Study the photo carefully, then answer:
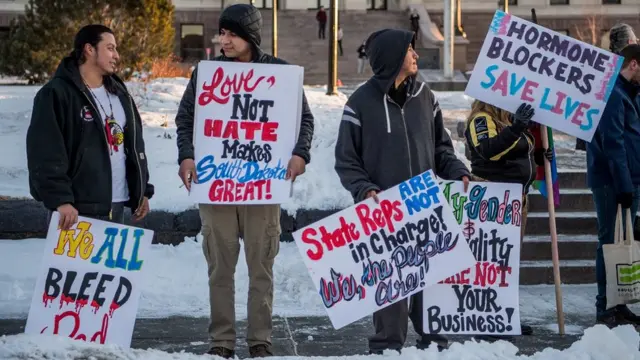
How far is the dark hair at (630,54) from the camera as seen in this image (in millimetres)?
8133

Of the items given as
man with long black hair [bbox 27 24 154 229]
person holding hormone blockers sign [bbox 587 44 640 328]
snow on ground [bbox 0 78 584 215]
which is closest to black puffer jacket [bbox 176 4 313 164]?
man with long black hair [bbox 27 24 154 229]

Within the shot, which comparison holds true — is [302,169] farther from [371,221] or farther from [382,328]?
[382,328]

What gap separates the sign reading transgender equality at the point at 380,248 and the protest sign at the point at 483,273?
39cm

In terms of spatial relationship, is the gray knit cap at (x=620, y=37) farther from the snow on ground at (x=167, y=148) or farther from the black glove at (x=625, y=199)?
the snow on ground at (x=167, y=148)

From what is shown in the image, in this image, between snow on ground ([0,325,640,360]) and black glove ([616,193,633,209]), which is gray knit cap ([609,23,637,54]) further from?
snow on ground ([0,325,640,360])

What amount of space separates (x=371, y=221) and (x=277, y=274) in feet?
9.02

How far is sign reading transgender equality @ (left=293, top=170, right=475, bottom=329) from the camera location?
6559 millimetres

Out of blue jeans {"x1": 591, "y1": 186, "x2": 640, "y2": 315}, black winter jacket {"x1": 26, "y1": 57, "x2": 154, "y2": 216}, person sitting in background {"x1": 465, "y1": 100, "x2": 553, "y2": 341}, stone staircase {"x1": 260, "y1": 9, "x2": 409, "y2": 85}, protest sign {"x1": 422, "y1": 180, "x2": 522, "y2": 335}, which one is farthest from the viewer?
stone staircase {"x1": 260, "y1": 9, "x2": 409, "y2": 85}

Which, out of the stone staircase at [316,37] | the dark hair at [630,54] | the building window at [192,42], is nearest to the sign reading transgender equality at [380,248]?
the dark hair at [630,54]

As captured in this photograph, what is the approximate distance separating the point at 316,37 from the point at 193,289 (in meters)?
27.5

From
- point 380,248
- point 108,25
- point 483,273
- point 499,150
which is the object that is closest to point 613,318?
point 483,273

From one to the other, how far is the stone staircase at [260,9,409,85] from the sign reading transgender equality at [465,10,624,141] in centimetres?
2289

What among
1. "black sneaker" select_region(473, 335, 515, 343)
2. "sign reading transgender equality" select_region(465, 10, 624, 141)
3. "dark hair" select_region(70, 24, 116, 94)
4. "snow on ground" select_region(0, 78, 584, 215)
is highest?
"dark hair" select_region(70, 24, 116, 94)

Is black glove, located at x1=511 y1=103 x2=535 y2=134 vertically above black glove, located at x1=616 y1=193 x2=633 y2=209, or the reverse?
black glove, located at x1=511 y1=103 x2=535 y2=134
